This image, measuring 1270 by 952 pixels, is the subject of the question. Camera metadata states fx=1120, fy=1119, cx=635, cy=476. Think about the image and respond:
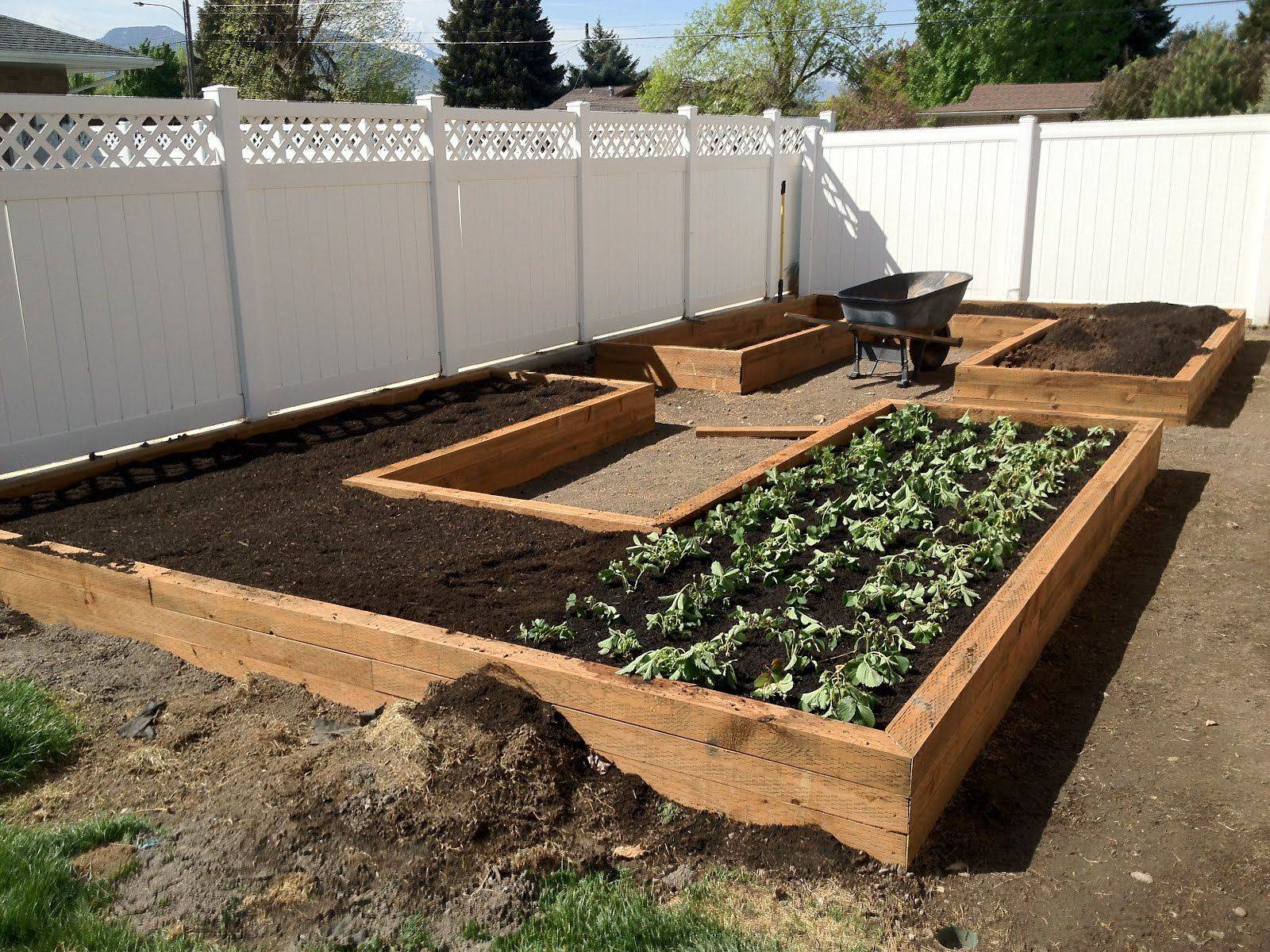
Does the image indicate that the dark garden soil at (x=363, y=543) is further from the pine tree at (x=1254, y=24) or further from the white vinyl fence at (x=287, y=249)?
the pine tree at (x=1254, y=24)

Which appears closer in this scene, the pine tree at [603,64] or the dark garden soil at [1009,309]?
the dark garden soil at [1009,309]

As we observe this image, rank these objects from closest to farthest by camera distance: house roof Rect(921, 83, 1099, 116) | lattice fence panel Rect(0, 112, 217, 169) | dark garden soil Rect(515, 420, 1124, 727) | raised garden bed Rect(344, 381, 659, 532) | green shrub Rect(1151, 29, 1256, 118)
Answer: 1. dark garden soil Rect(515, 420, 1124, 727)
2. raised garden bed Rect(344, 381, 659, 532)
3. lattice fence panel Rect(0, 112, 217, 169)
4. green shrub Rect(1151, 29, 1256, 118)
5. house roof Rect(921, 83, 1099, 116)

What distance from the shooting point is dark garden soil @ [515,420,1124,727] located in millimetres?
3656

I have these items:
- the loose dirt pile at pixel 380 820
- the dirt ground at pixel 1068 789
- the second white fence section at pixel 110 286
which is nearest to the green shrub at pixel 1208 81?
the dirt ground at pixel 1068 789

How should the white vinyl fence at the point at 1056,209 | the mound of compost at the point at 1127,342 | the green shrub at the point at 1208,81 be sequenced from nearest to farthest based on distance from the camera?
1. the mound of compost at the point at 1127,342
2. the white vinyl fence at the point at 1056,209
3. the green shrub at the point at 1208,81

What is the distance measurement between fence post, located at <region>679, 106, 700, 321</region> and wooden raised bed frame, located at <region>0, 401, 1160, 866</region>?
7154 millimetres

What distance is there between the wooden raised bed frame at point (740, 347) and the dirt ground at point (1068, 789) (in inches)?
182

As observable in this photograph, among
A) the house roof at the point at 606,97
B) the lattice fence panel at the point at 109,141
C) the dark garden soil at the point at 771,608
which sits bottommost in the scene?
the dark garden soil at the point at 771,608

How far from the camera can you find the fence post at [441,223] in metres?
8.27

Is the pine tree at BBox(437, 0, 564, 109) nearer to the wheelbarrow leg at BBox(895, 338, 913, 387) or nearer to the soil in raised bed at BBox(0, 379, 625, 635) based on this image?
the wheelbarrow leg at BBox(895, 338, 913, 387)

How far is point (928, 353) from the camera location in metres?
10.5

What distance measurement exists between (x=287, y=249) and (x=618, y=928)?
5.60 meters

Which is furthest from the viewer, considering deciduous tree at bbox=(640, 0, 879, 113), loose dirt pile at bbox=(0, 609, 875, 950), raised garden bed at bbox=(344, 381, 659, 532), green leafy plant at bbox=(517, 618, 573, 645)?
deciduous tree at bbox=(640, 0, 879, 113)

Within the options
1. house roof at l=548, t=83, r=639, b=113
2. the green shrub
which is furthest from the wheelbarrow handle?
house roof at l=548, t=83, r=639, b=113
